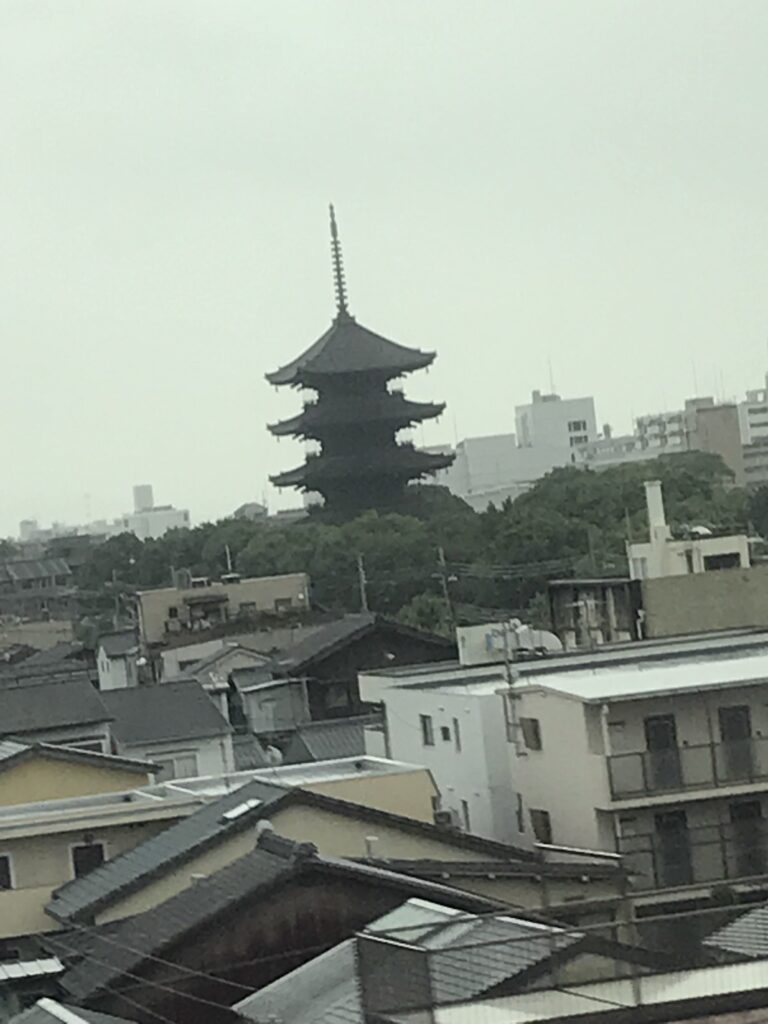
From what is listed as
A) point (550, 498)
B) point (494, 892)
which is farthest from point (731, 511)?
point (494, 892)

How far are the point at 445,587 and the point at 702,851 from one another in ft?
105

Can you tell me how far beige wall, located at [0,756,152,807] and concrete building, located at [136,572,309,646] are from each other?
27.4 metres

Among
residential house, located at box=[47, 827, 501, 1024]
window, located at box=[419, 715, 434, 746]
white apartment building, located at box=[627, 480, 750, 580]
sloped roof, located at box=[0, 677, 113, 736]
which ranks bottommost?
residential house, located at box=[47, 827, 501, 1024]

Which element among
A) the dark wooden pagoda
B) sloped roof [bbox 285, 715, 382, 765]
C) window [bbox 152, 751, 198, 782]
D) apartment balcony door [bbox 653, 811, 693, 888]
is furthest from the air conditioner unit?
the dark wooden pagoda

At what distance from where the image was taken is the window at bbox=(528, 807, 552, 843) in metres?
18.0

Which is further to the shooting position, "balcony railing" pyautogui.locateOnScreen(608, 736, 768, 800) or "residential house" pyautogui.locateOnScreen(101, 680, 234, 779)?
"residential house" pyautogui.locateOnScreen(101, 680, 234, 779)

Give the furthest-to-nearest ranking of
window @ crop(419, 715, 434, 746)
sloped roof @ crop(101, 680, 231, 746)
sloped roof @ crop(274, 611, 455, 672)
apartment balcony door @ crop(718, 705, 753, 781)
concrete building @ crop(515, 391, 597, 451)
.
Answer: concrete building @ crop(515, 391, 597, 451), sloped roof @ crop(274, 611, 455, 672), sloped roof @ crop(101, 680, 231, 746), window @ crop(419, 715, 434, 746), apartment balcony door @ crop(718, 705, 753, 781)

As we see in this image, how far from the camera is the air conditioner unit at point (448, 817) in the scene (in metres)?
17.7

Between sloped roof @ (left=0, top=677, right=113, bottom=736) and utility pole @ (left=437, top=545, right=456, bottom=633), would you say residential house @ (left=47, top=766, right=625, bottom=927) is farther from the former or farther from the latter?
utility pole @ (left=437, top=545, right=456, bottom=633)

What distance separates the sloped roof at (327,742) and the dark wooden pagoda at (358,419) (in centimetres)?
4752

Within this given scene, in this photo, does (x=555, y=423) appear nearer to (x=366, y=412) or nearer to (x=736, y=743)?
(x=366, y=412)

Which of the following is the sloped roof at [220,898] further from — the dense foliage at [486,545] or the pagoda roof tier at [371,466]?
the pagoda roof tier at [371,466]

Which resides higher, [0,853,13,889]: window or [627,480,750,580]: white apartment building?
[627,480,750,580]: white apartment building

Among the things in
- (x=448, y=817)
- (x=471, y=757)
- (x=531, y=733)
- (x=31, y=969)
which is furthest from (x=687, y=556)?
(x=31, y=969)
